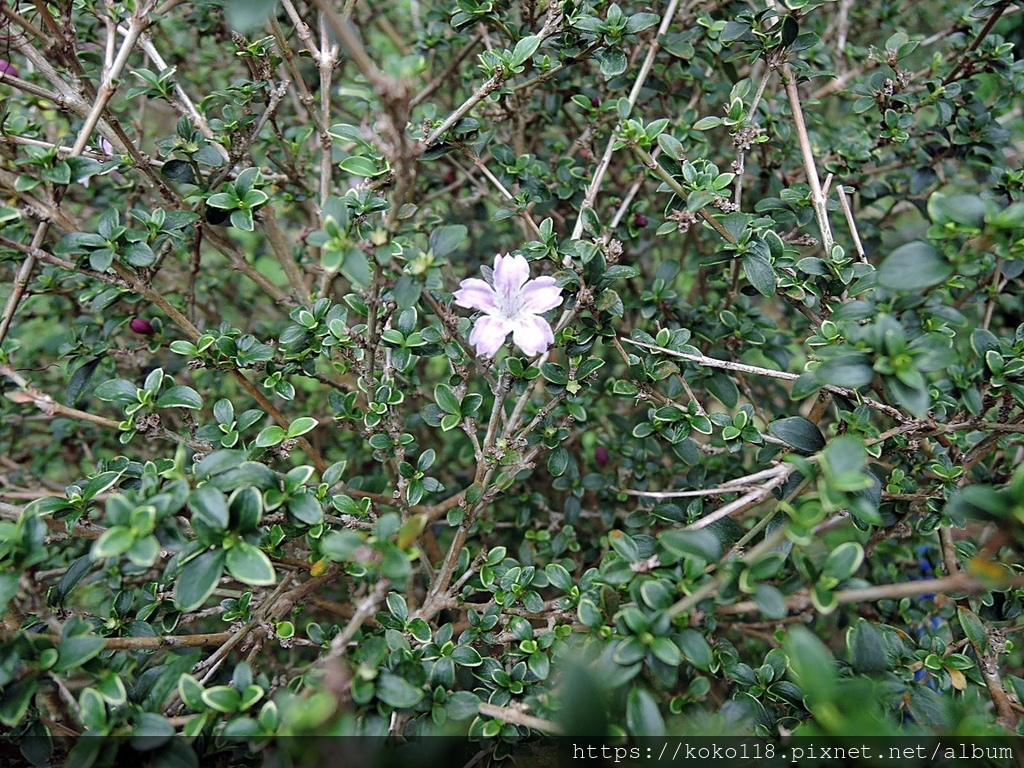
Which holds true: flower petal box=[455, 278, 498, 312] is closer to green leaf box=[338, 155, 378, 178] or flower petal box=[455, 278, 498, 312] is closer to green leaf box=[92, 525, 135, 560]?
green leaf box=[338, 155, 378, 178]

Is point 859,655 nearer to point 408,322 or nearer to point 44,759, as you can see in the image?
point 408,322

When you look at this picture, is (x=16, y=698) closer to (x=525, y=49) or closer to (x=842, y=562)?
(x=842, y=562)

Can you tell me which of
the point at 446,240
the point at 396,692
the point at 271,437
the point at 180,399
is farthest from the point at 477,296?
the point at 396,692

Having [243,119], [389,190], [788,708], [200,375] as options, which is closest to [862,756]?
[788,708]

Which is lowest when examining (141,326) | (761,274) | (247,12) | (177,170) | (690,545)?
(690,545)

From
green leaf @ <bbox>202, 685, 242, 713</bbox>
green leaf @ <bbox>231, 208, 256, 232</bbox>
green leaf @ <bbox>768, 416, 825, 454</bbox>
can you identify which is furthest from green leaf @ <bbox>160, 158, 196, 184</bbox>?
green leaf @ <bbox>768, 416, 825, 454</bbox>

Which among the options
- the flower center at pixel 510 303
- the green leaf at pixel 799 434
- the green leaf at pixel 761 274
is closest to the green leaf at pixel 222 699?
the flower center at pixel 510 303

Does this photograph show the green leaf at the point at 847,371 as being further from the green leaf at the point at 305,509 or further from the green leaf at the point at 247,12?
the green leaf at the point at 247,12
